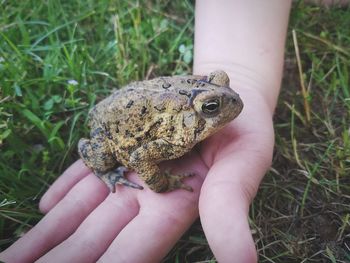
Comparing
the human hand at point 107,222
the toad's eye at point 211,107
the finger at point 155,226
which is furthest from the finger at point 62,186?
the toad's eye at point 211,107

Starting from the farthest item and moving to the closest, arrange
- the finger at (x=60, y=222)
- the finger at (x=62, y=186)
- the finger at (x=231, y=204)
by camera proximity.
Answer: the finger at (x=62, y=186)
the finger at (x=60, y=222)
the finger at (x=231, y=204)

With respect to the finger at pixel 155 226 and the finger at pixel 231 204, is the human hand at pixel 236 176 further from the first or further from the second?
the finger at pixel 155 226

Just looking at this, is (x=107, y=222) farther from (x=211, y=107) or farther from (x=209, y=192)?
(x=211, y=107)

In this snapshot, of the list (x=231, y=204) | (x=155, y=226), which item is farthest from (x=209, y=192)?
(x=155, y=226)

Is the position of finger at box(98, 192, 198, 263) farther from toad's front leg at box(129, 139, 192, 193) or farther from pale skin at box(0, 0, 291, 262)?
toad's front leg at box(129, 139, 192, 193)

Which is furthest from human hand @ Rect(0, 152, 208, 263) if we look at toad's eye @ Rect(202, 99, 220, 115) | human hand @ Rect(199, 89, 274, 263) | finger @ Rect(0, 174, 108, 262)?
toad's eye @ Rect(202, 99, 220, 115)

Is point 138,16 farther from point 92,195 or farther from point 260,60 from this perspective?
point 92,195

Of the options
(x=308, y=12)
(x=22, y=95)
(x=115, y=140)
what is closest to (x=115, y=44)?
(x=22, y=95)
